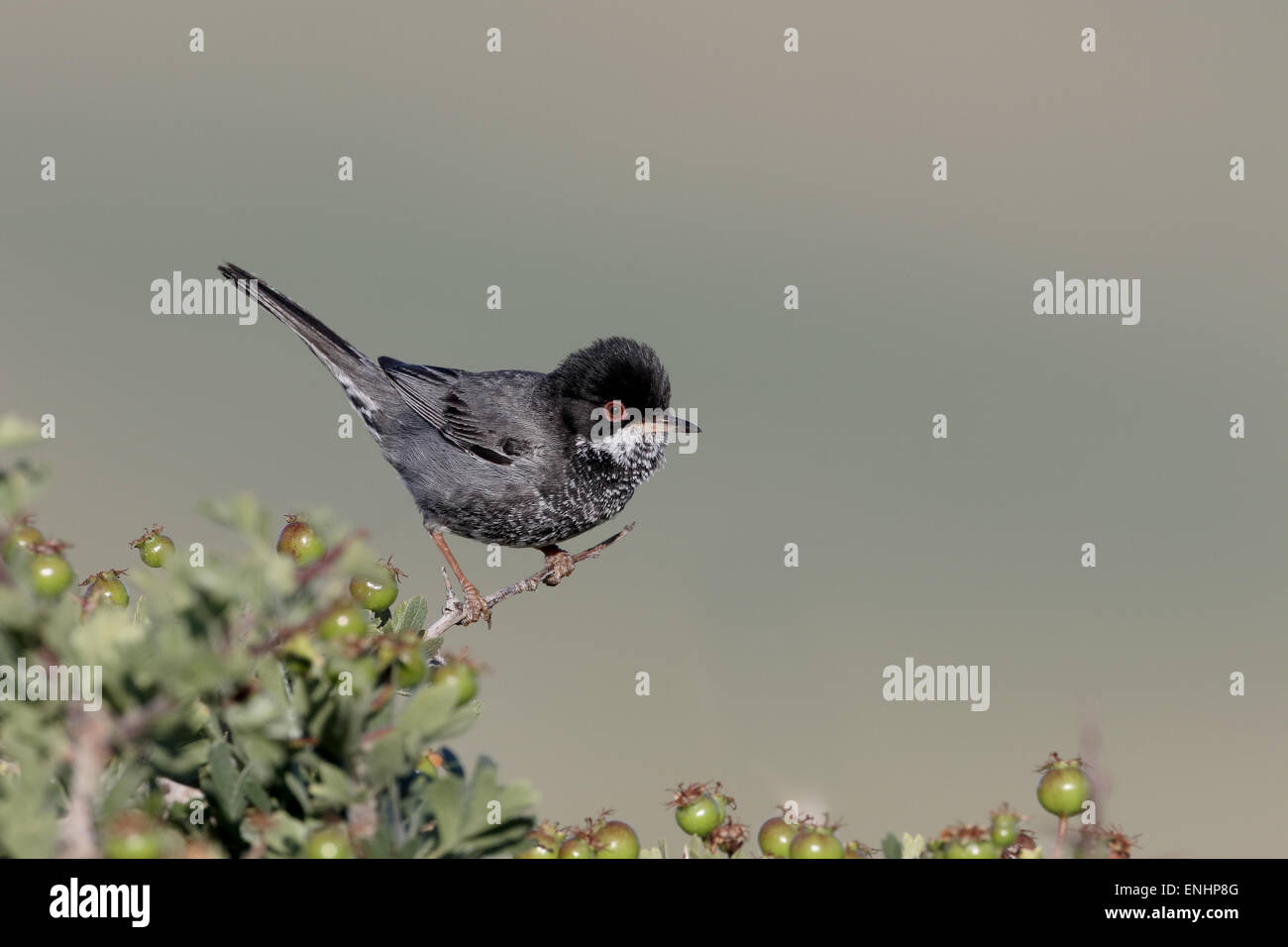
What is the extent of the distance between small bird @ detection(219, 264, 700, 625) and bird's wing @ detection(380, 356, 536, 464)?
0.03 ft

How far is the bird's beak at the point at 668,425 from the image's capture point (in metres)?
7.56

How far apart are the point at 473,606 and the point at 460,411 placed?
5.65 feet

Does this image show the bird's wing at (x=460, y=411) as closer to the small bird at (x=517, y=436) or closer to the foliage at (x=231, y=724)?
the small bird at (x=517, y=436)

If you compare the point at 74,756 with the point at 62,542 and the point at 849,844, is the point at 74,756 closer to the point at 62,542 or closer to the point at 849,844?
the point at 62,542

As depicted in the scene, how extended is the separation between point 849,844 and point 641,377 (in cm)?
507

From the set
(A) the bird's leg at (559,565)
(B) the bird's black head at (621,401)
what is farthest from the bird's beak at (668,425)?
(A) the bird's leg at (559,565)

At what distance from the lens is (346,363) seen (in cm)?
979

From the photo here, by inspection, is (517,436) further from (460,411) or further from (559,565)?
(559,565)

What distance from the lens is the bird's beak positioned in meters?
7.56

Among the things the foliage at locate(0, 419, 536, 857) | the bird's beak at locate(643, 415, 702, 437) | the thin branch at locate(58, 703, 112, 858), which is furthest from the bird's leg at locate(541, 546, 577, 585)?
the thin branch at locate(58, 703, 112, 858)

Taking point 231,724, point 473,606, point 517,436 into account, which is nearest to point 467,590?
point 473,606

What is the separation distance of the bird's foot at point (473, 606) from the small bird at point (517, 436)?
2cm

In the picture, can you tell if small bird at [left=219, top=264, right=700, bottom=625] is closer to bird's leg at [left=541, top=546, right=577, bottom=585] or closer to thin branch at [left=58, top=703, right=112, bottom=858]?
bird's leg at [left=541, top=546, right=577, bottom=585]
